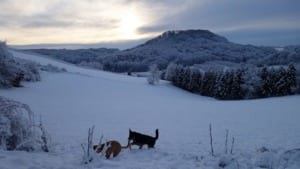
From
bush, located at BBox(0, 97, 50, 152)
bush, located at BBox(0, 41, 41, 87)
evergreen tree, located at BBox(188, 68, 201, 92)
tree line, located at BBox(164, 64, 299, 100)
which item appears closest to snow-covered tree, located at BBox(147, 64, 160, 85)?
evergreen tree, located at BBox(188, 68, 201, 92)

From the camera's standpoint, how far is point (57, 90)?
53875 mm

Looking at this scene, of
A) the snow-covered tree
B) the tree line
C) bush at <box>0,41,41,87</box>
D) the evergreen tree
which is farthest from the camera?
the snow-covered tree

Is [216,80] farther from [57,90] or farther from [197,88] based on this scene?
[57,90]

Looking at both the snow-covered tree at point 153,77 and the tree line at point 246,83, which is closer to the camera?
the tree line at point 246,83

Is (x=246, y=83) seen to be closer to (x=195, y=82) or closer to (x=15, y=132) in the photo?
(x=195, y=82)

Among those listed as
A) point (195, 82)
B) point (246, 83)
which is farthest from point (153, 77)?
point (246, 83)

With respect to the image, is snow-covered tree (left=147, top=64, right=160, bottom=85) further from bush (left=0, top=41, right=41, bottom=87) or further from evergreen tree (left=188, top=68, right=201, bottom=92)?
bush (left=0, top=41, right=41, bottom=87)

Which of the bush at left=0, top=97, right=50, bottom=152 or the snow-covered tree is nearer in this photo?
the bush at left=0, top=97, right=50, bottom=152

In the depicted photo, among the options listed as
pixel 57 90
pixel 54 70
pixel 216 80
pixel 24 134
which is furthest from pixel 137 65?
pixel 24 134

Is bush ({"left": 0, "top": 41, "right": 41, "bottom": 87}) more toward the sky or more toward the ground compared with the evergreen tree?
more toward the sky

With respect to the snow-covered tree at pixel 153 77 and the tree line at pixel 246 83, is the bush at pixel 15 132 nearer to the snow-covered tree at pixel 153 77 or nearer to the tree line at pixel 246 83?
the tree line at pixel 246 83

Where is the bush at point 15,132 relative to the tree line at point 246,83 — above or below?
above

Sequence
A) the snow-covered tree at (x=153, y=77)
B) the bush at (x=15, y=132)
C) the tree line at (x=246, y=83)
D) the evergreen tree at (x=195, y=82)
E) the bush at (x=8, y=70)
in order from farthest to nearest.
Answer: the snow-covered tree at (x=153, y=77) → the evergreen tree at (x=195, y=82) → the tree line at (x=246, y=83) → the bush at (x=8, y=70) → the bush at (x=15, y=132)

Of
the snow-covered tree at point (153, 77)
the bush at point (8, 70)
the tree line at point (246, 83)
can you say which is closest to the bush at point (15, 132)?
the bush at point (8, 70)
